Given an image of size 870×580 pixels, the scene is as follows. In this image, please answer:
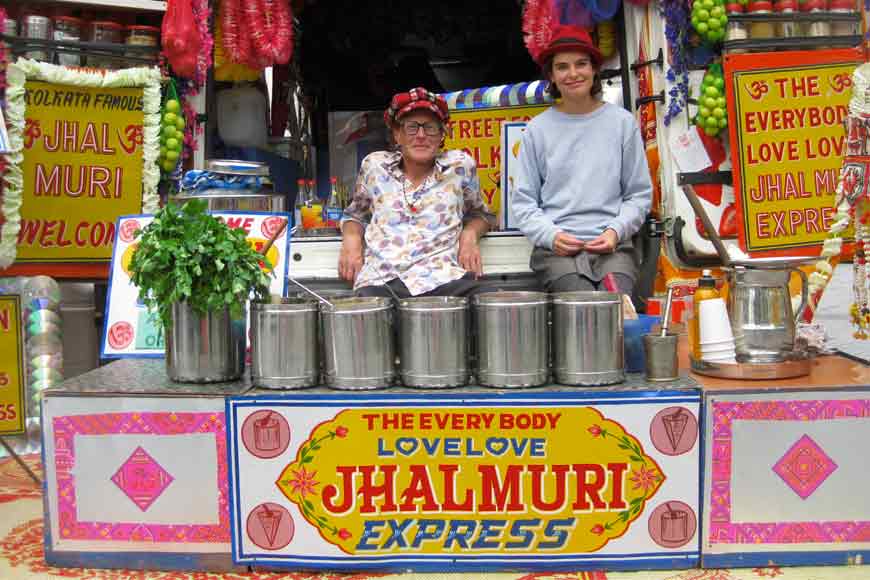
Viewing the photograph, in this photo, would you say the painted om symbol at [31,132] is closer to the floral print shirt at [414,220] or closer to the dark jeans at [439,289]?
the floral print shirt at [414,220]

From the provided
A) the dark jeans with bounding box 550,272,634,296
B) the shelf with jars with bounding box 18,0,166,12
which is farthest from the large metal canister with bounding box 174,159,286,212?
the dark jeans with bounding box 550,272,634,296

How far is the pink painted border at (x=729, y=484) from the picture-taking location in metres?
2.26

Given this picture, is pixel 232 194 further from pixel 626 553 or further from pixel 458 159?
pixel 626 553

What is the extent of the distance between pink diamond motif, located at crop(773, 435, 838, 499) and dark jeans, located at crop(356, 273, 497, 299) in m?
1.30

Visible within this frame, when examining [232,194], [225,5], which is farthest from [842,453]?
[225,5]

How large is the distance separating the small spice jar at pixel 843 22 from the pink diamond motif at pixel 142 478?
3.74 metres

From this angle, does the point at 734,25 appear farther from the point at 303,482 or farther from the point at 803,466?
the point at 303,482

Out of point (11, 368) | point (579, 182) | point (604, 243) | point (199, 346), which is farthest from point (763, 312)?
point (11, 368)

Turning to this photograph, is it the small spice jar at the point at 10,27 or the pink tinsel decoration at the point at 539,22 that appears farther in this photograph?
the pink tinsel decoration at the point at 539,22

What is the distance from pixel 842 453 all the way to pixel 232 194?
2518mm

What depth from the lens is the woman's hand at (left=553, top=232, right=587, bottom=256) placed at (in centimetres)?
327

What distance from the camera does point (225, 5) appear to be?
15.2ft

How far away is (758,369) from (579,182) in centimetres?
125

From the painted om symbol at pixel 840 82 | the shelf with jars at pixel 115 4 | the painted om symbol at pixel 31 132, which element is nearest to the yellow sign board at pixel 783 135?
the painted om symbol at pixel 840 82
